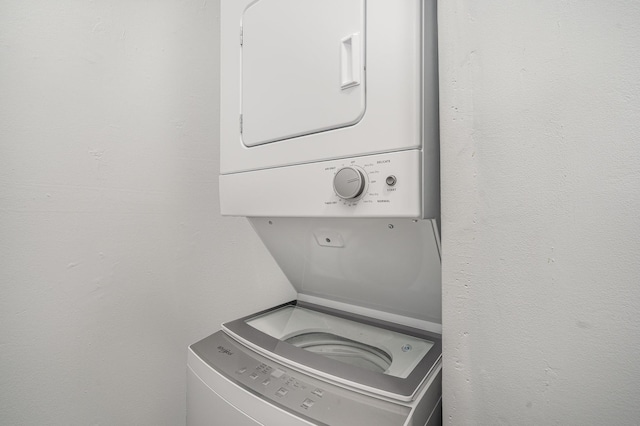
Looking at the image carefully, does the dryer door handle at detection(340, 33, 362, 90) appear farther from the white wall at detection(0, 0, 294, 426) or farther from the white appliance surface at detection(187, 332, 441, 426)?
the white wall at detection(0, 0, 294, 426)

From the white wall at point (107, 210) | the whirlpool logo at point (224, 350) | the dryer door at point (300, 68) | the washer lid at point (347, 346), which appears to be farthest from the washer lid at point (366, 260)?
the white wall at point (107, 210)

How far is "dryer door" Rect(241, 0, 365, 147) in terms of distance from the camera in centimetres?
101

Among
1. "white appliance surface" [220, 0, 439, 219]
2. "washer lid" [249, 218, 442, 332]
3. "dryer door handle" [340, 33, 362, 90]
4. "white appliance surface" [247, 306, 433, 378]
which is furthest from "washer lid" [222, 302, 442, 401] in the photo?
"dryer door handle" [340, 33, 362, 90]

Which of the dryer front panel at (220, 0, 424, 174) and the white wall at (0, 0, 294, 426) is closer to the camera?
the dryer front panel at (220, 0, 424, 174)

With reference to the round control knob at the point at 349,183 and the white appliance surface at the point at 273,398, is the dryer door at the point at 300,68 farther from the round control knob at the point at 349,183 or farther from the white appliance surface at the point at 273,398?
the white appliance surface at the point at 273,398

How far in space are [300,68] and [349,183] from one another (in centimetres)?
54

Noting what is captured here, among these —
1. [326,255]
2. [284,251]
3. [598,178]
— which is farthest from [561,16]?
[284,251]

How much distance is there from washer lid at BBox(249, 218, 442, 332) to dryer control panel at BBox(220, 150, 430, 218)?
0.17m

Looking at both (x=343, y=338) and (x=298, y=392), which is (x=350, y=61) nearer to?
(x=298, y=392)

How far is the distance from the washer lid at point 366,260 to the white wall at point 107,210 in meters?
0.67

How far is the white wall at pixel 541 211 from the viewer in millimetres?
583

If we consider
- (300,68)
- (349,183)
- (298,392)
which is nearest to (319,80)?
(300,68)

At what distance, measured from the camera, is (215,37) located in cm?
200

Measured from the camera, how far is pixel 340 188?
0.98 metres
